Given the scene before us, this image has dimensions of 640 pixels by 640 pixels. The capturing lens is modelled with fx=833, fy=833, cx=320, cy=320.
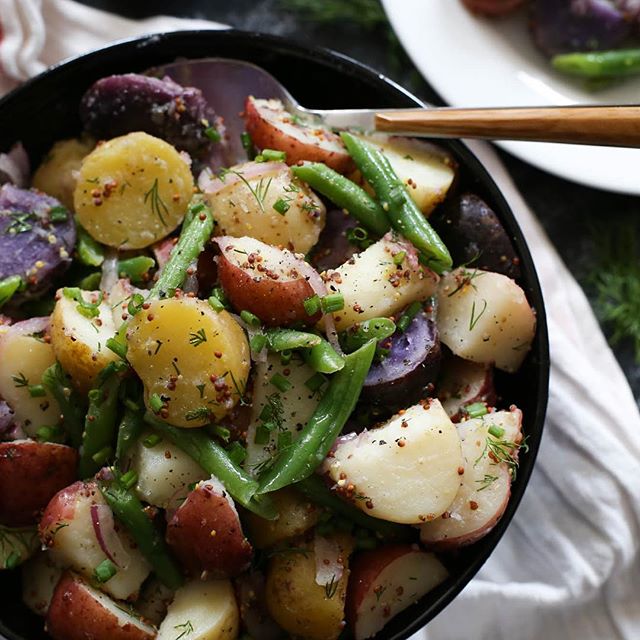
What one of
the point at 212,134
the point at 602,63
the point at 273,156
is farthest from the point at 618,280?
the point at 212,134

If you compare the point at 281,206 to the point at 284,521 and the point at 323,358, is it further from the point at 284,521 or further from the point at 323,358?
the point at 284,521

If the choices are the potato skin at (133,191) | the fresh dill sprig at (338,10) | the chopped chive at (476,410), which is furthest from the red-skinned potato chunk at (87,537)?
the fresh dill sprig at (338,10)

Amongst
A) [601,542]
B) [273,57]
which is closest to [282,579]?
[601,542]

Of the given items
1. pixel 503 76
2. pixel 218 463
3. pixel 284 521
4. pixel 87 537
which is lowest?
pixel 87 537

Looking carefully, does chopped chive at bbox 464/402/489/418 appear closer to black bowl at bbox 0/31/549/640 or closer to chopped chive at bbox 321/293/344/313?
black bowl at bbox 0/31/549/640

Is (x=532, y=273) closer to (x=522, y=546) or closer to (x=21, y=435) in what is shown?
(x=522, y=546)

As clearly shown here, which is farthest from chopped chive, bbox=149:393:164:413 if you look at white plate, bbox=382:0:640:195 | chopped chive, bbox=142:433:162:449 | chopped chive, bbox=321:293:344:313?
white plate, bbox=382:0:640:195

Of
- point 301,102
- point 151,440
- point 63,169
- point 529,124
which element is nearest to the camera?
point 151,440

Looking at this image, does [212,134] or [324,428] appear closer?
[324,428]
